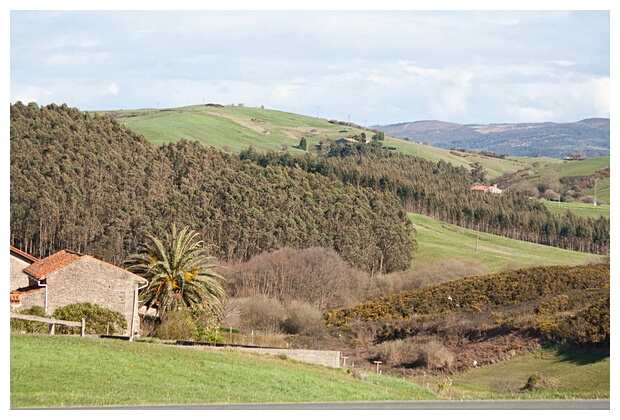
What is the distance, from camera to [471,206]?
485 feet

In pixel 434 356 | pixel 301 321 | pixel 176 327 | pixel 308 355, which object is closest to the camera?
pixel 308 355

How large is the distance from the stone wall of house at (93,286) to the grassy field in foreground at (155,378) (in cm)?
702

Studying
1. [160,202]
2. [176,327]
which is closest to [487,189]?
[160,202]

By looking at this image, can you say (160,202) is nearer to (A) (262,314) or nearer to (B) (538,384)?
(A) (262,314)

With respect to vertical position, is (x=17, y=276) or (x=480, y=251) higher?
(x=480, y=251)

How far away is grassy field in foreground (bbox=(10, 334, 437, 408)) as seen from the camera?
2142cm

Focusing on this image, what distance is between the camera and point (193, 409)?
2016 cm

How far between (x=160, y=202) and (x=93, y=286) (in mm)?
66539

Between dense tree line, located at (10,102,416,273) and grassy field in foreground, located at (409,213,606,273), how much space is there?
11.1 feet

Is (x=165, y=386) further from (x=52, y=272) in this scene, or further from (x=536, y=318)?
(x=536, y=318)

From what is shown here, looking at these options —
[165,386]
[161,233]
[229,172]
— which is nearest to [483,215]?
[229,172]

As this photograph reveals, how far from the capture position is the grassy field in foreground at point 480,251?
105062mm

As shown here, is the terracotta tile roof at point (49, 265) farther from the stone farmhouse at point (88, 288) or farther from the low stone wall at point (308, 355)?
the low stone wall at point (308, 355)

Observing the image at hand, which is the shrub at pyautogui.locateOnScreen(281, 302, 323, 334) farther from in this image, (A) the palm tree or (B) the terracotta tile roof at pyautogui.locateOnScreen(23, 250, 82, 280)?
(B) the terracotta tile roof at pyautogui.locateOnScreen(23, 250, 82, 280)
